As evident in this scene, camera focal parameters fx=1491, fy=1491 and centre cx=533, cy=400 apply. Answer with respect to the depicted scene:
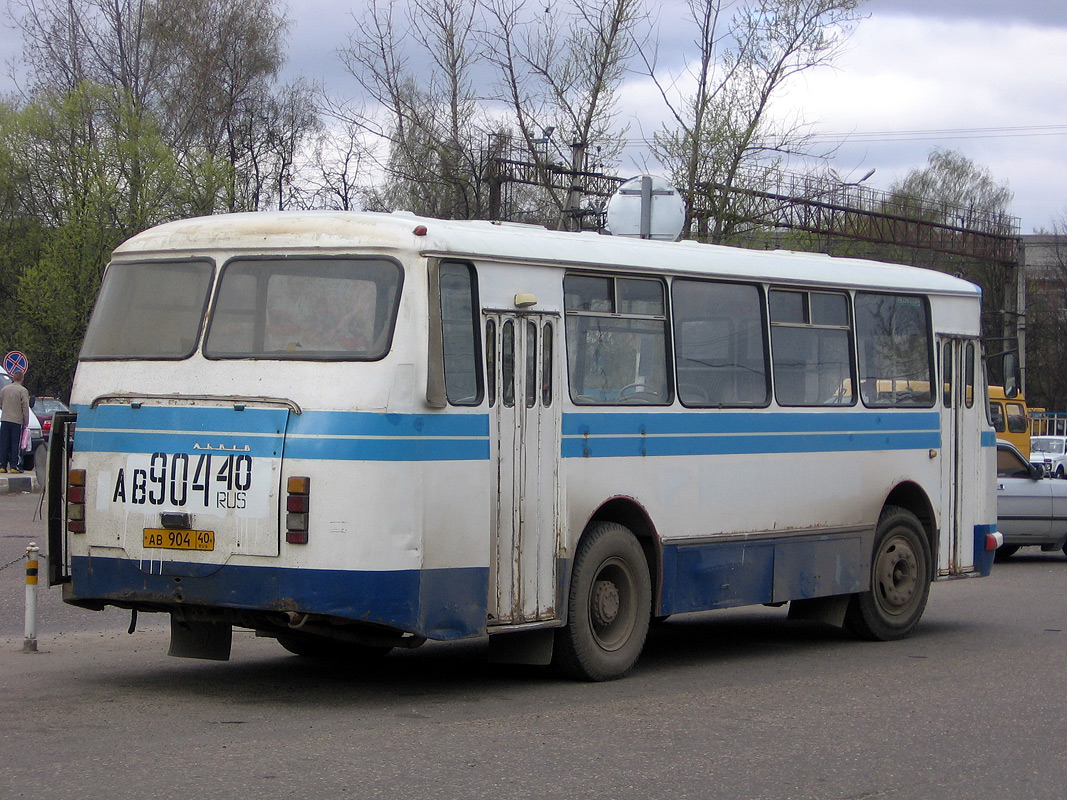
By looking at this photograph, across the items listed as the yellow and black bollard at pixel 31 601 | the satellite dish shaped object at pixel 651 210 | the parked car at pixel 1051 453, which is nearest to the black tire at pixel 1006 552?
the satellite dish shaped object at pixel 651 210

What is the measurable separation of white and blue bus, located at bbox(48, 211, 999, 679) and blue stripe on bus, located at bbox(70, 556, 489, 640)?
1cm

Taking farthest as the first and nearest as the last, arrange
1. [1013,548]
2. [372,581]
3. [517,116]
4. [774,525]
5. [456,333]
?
[517,116]
[1013,548]
[774,525]
[456,333]
[372,581]

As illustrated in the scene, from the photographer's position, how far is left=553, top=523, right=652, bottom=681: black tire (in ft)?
30.2

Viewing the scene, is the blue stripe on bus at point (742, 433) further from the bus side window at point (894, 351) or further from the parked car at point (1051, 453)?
the parked car at point (1051, 453)

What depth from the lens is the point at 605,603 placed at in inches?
373

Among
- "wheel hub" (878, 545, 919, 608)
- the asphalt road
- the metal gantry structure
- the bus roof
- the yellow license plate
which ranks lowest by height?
the asphalt road

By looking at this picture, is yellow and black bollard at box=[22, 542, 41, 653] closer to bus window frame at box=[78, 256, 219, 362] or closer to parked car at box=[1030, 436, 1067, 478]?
bus window frame at box=[78, 256, 219, 362]

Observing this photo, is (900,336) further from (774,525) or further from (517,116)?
(517,116)

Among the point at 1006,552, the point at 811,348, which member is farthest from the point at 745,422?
the point at 1006,552

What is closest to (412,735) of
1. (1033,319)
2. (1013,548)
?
(1013,548)

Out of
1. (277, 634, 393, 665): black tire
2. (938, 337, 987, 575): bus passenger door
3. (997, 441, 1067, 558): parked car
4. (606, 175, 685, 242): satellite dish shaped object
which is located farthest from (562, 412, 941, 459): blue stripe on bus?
→ (997, 441, 1067, 558): parked car

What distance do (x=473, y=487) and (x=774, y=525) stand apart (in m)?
3.21

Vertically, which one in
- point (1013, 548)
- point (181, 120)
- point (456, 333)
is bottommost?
point (1013, 548)

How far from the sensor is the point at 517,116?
3198 cm
